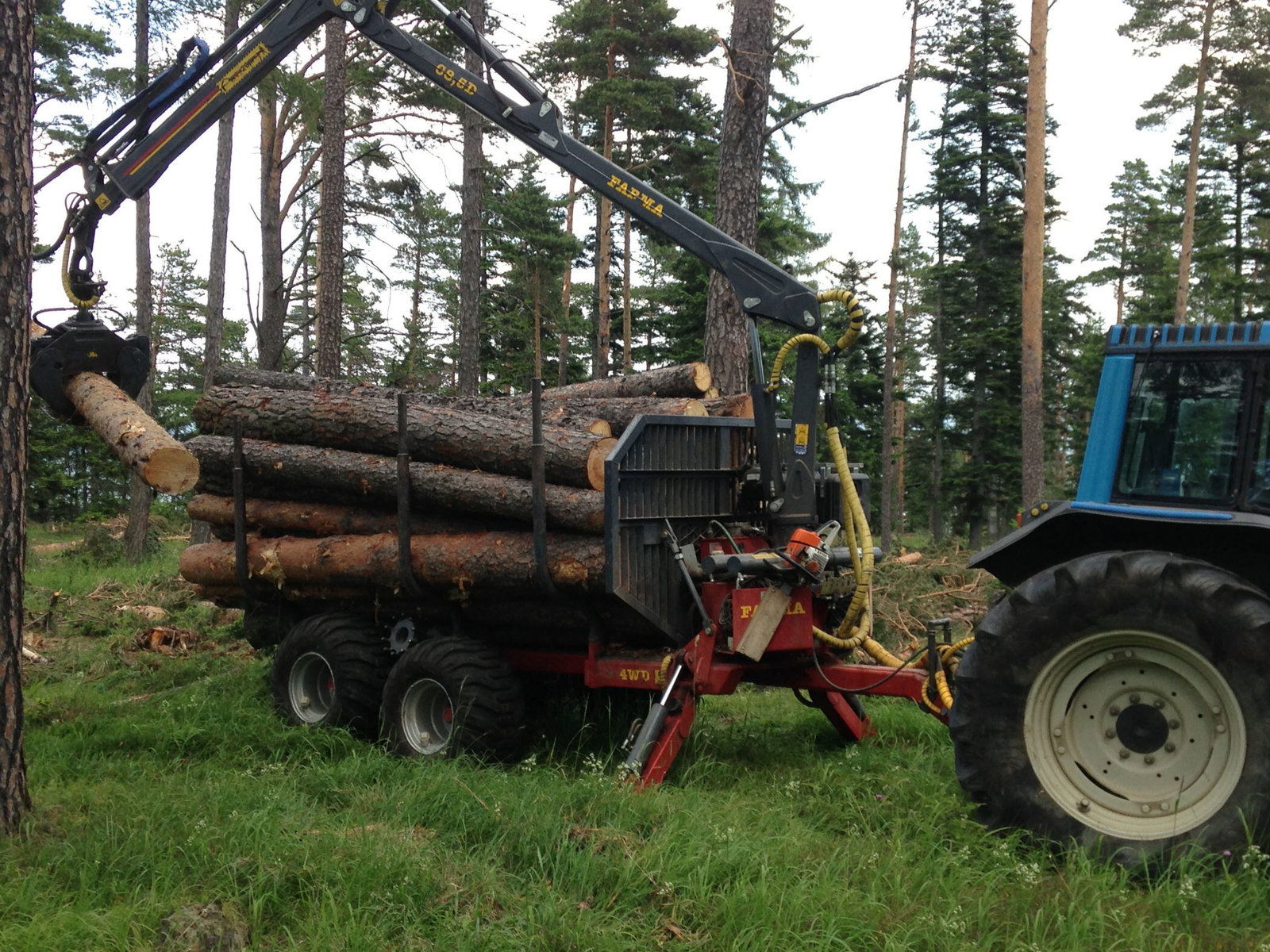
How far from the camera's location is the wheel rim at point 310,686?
7.74 metres

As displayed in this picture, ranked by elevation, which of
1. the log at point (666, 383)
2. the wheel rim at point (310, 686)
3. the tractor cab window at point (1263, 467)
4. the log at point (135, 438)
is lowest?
the wheel rim at point (310, 686)

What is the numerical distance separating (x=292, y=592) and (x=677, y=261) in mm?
20220

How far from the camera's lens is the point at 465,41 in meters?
8.08

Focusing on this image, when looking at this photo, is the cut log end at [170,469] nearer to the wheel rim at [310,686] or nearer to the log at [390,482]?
the log at [390,482]

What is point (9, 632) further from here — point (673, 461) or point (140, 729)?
point (673, 461)

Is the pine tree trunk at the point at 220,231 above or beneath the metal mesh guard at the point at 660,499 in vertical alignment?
above

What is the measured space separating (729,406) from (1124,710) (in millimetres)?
3842

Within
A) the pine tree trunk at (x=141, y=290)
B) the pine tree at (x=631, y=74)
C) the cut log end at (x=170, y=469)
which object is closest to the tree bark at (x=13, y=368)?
the cut log end at (x=170, y=469)

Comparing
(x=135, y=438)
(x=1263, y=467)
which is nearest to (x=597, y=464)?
(x=135, y=438)

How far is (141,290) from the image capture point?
19812 mm

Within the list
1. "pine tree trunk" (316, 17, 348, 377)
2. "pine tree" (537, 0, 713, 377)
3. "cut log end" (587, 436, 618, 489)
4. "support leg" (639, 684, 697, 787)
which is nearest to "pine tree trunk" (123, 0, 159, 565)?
"pine tree trunk" (316, 17, 348, 377)

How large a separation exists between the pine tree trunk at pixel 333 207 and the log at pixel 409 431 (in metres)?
6.22

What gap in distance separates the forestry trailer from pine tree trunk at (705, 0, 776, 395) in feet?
8.88

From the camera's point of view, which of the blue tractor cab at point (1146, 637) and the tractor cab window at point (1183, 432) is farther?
the tractor cab window at point (1183, 432)
